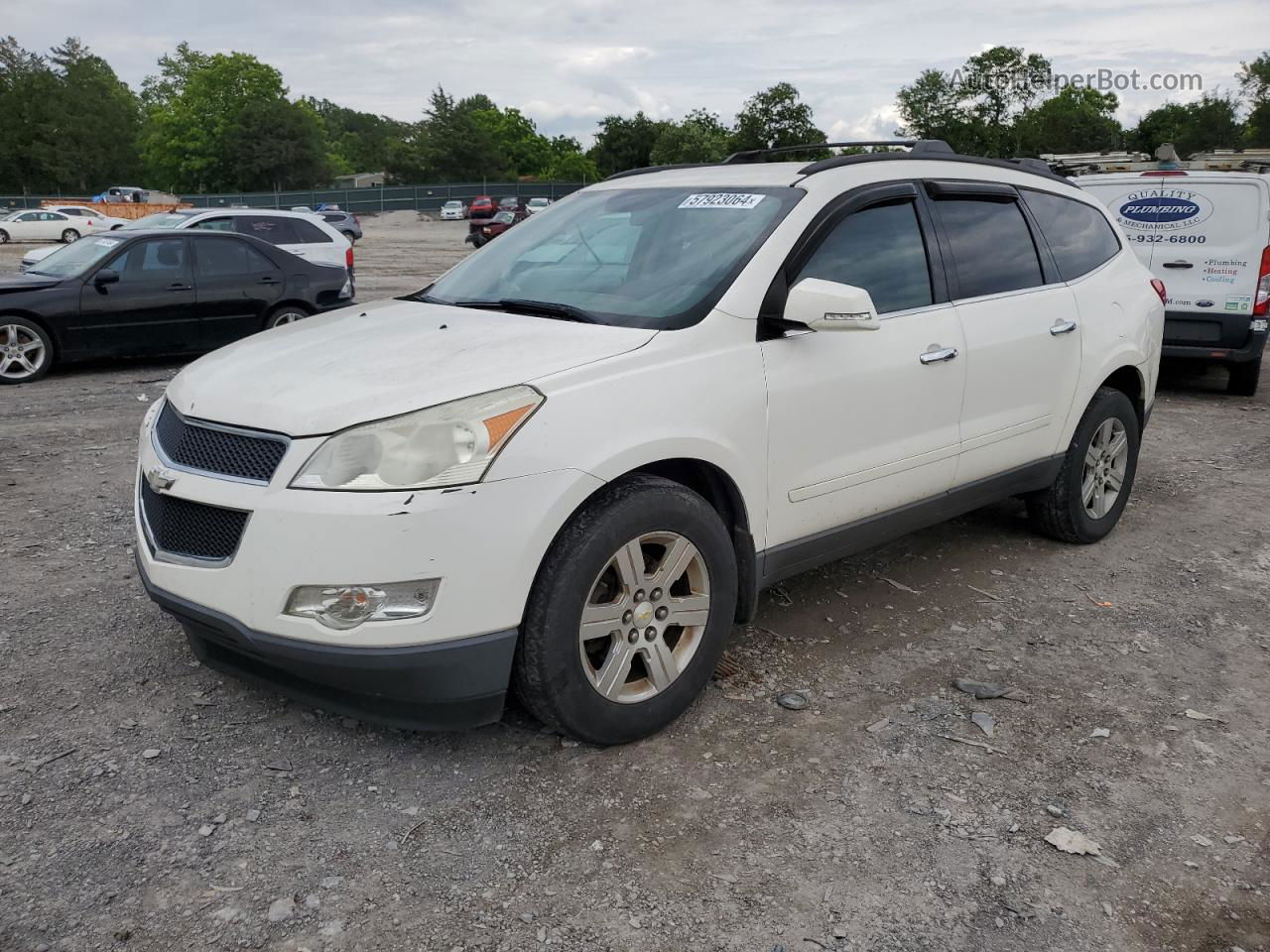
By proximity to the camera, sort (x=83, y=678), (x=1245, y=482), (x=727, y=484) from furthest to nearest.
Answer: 1. (x=1245, y=482)
2. (x=83, y=678)
3. (x=727, y=484)

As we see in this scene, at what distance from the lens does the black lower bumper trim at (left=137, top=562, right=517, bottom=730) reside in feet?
9.59

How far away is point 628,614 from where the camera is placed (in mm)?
3283

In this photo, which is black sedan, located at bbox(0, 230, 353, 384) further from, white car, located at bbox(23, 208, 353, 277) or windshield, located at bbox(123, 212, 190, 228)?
windshield, located at bbox(123, 212, 190, 228)

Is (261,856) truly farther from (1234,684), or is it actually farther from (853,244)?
(1234,684)

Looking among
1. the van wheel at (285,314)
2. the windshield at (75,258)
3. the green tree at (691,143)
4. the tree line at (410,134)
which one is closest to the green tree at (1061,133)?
the tree line at (410,134)

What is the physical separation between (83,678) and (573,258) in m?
2.33

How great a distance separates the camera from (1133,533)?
573 centimetres

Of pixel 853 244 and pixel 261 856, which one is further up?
pixel 853 244

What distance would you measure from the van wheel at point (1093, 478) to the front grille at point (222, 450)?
3.72 meters

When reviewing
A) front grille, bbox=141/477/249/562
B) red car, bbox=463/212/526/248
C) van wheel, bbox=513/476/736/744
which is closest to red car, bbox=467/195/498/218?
red car, bbox=463/212/526/248

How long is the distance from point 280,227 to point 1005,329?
39.0 feet

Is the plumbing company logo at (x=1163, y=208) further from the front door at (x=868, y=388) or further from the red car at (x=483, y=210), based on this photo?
the red car at (x=483, y=210)

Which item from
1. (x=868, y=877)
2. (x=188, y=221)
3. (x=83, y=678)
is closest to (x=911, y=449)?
(x=868, y=877)

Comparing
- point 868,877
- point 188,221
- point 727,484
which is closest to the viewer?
point 868,877
